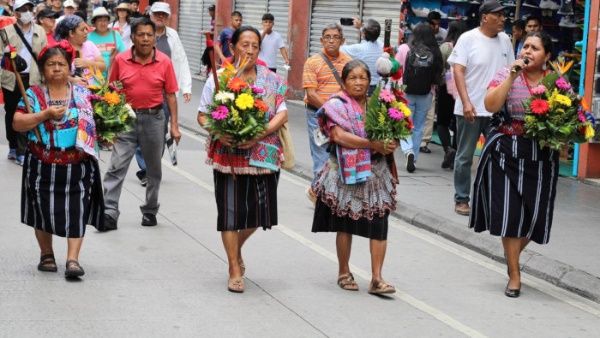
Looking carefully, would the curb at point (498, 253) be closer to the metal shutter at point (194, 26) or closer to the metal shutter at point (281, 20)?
the metal shutter at point (281, 20)

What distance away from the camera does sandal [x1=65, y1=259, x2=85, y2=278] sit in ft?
27.3

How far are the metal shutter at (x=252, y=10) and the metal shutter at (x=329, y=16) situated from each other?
8.33ft

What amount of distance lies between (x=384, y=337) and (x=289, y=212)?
15.3ft

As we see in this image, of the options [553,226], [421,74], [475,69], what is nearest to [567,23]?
[421,74]

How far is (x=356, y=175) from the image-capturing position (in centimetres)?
827

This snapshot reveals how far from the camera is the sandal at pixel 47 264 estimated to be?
8.64 meters

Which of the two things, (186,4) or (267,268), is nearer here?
(267,268)

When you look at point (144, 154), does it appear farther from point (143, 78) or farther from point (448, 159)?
point (448, 159)

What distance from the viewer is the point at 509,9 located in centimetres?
1717

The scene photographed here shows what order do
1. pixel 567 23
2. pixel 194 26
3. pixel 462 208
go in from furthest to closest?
pixel 194 26 < pixel 567 23 < pixel 462 208

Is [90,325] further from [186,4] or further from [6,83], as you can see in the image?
[186,4]

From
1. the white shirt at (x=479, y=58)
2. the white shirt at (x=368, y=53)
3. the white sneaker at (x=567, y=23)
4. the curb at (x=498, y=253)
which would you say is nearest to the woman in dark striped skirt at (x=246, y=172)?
the curb at (x=498, y=253)

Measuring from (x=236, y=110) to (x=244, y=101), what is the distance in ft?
0.27

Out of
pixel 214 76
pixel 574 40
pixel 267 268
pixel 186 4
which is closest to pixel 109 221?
pixel 267 268
